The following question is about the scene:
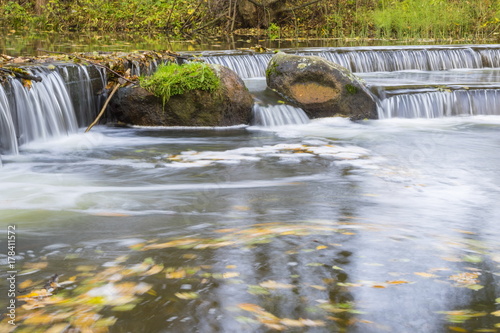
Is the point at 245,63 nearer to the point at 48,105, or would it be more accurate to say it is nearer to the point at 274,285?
the point at 48,105

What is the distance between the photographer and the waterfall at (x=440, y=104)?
1069cm

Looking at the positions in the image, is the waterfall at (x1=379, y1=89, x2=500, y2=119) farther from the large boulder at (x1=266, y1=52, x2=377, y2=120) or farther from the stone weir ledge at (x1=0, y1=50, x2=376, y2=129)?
the stone weir ledge at (x1=0, y1=50, x2=376, y2=129)

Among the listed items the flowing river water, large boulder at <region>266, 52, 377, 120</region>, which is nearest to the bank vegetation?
large boulder at <region>266, 52, 377, 120</region>

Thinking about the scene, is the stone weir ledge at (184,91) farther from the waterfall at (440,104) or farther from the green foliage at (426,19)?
the green foliage at (426,19)

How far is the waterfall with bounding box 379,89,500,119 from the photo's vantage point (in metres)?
10.7

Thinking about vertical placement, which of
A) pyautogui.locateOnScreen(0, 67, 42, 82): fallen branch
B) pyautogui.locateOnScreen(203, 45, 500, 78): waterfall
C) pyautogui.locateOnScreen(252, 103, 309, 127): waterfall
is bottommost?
pyautogui.locateOnScreen(252, 103, 309, 127): waterfall

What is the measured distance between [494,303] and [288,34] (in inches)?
817

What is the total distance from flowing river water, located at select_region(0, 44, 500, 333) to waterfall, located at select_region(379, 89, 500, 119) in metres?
1.24

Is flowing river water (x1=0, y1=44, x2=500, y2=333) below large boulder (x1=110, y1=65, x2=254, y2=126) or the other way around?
below

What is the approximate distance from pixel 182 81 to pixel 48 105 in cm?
195

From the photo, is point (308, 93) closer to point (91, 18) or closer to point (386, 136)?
point (386, 136)

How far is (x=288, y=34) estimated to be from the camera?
75.7ft

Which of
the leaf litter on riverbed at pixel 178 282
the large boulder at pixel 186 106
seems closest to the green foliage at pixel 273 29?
the large boulder at pixel 186 106

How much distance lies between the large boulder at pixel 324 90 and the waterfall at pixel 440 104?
0.49 meters
